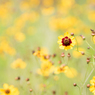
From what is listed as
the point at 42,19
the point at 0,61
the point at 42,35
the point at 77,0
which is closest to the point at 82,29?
the point at 42,35

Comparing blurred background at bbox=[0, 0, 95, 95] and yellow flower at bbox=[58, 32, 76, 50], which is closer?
yellow flower at bbox=[58, 32, 76, 50]

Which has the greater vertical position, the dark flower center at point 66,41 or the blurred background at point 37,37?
the dark flower center at point 66,41

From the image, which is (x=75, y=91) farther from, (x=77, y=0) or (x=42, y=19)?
(x=77, y=0)

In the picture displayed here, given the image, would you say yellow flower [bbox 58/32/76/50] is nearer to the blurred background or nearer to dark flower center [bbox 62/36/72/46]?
dark flower center [bbox 62/36/72/46]

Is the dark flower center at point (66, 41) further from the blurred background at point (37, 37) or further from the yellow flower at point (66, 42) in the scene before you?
the blurred background at point (37, 37)

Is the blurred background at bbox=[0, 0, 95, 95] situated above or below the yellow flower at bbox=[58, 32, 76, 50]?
below

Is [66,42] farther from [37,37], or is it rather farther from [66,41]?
[37,37]

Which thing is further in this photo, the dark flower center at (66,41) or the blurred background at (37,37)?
the blurred background at (37,37)

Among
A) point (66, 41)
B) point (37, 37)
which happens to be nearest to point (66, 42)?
point (66, 41)

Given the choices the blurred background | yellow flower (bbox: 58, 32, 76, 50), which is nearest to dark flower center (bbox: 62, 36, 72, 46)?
yellow flower (bbox: 58, 32, 76, 50)

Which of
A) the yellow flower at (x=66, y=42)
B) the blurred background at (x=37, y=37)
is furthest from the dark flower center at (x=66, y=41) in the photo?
the blurred background at (x=37, y=37)

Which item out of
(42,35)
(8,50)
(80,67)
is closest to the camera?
(80,67)
